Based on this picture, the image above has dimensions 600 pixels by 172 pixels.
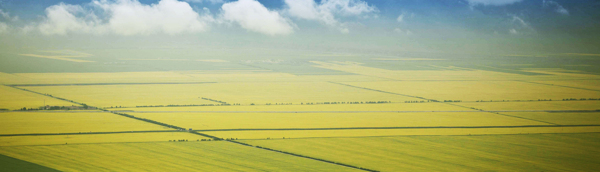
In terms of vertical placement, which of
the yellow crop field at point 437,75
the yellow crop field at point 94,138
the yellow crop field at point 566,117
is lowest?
the yellow crop field at point 94,138

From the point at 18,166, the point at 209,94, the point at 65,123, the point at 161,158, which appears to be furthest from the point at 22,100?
the point at 161,158

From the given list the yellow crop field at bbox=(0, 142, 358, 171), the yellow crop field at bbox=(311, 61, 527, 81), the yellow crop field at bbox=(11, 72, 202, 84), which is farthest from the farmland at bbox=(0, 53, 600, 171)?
the yellow crop field at bbox=(311, 61, 527, 81)

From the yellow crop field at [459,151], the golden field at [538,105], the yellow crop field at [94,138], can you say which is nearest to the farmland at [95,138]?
the yellow crop field at [94,138]

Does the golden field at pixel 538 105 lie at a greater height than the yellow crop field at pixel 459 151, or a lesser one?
greater

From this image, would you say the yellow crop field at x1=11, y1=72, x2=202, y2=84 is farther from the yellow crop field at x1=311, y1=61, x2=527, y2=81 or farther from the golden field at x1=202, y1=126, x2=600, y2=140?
the golden field at x1=202, y1=126, x2=600, y2=140

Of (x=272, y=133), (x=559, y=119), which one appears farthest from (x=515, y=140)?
(x=272, y=133)

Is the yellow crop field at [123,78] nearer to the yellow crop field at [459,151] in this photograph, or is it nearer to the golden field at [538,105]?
the golden field at [538,105]
